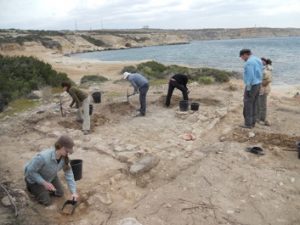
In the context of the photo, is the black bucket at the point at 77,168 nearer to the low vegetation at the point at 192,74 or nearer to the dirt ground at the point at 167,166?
the dirt ground at the point at 167,166

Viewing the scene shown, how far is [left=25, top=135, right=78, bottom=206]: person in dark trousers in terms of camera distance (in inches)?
223

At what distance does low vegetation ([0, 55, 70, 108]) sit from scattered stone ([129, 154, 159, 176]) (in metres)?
8.02

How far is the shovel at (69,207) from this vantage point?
591 cm

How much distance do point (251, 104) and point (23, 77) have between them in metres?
11.3

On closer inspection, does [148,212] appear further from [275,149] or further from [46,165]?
[275,149]

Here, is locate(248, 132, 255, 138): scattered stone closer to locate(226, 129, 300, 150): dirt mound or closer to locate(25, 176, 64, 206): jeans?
Result: locate(226, 129, 300, 150): dirt mound

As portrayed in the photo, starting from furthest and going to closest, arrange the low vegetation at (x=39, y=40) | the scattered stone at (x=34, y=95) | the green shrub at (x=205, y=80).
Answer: the low vegetation at (x=39, y=40) → the green shrub at (x=205, y=80) → the scattered stone at (x=34, y=95)

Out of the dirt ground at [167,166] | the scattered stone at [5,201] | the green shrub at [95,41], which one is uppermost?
the scattered stone at [5,201]

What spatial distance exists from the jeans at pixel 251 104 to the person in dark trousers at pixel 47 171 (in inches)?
212

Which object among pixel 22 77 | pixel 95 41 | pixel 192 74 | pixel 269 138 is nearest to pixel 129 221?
pixel 269 138

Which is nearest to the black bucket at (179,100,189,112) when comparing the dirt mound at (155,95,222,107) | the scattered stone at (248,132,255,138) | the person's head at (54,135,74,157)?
the dirt mound at (155,95,222,107)

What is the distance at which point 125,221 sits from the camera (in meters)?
5.69

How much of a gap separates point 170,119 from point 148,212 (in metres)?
5.17

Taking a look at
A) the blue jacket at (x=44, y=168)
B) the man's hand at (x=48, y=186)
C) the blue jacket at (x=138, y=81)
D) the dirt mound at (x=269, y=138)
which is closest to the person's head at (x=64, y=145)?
the blue jacket at (x=44, y=168)
